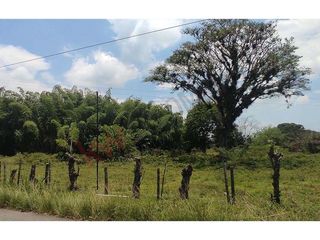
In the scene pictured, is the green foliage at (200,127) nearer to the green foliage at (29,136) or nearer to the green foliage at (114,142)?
the green foliage at (114,142)

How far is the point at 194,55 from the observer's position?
30500 millimetres

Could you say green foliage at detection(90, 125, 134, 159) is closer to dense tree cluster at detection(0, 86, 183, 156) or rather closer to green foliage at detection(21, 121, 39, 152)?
dense tree cluster at detection(0, 86, 183, 156)

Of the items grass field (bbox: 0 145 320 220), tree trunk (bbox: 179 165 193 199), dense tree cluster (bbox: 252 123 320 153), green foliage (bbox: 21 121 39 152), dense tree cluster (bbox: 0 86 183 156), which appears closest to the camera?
grass field (bbox: 0 145 320 220)

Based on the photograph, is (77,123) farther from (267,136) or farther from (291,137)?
(291,137)

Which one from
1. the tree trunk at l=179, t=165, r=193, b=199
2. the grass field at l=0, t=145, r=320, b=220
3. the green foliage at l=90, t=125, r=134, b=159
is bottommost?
the grass field at l=0, t=145, r=320, b=220

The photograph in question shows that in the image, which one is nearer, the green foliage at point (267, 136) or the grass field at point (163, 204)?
the grass field at point (163, 204)

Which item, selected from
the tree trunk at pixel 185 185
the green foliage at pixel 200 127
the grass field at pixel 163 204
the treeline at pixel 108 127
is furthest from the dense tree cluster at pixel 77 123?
the tree trunk at pixel 185 185

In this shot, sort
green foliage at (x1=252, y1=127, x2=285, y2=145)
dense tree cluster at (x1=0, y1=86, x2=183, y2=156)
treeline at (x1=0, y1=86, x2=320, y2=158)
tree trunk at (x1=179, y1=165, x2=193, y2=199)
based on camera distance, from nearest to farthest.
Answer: tree trunk at (x1=179, y1=165, x2=193, y2=199)
dense tree cluster at (x1=0, y1=86, x2=183, y2=156)
treeline at (x1=0, y1=86, x2=320, y2=158)
green foliage at (x1=252, y1=127, x2=285, y2=145)

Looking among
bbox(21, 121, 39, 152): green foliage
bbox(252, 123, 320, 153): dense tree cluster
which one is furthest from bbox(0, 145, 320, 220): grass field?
bbox(252, 123, 320, 153): dense tree cluster

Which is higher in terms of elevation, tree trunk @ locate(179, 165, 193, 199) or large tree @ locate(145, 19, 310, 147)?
large tree @ locate(145, 19, 310, 147)

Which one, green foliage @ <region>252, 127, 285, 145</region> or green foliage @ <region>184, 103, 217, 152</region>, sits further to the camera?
green foliage @ <region>252, 127, 285, 145</region>

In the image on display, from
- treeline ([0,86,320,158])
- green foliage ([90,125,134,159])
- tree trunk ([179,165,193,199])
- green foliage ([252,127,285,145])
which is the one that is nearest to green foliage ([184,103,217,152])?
treeline ([0,86,320,158])

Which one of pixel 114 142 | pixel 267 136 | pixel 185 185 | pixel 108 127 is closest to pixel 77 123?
pixel 108 127

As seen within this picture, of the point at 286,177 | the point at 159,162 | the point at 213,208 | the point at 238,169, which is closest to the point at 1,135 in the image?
the point at 159,162
